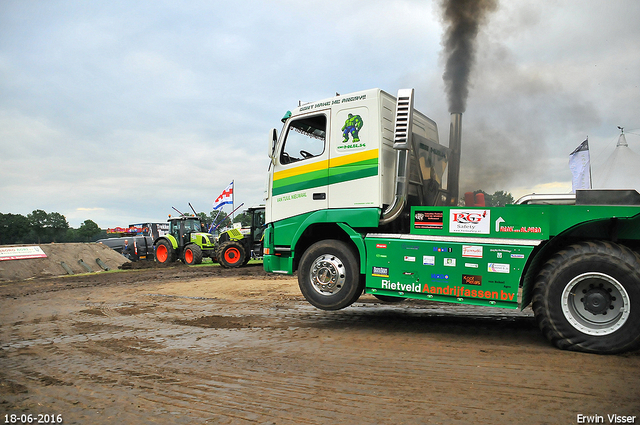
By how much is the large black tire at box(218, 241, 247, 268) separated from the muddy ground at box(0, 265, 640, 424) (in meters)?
11.8

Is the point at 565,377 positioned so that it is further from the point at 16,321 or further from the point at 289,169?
the point at 16,321

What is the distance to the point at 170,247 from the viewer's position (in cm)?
2409

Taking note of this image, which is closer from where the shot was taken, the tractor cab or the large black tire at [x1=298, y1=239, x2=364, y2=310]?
the large black tire at [x1=298, y1=239, x2=364, y2=310]

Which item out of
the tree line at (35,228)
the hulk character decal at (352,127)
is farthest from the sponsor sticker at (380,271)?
the tree line at (35,228)

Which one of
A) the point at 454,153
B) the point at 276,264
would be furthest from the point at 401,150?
the point at 276,264

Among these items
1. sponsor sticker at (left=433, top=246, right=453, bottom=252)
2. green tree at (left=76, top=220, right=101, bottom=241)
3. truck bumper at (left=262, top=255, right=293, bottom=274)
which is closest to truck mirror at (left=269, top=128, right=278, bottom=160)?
truck bumper at (left=262, top=255, right=293, bottom=274)

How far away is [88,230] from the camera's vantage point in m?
79.8

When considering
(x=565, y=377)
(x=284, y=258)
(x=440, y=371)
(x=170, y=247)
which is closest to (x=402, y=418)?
(x=440, y=371)

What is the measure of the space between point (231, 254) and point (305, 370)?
651 inches

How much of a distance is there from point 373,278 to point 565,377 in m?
2.88

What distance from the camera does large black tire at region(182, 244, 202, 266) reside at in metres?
23.3

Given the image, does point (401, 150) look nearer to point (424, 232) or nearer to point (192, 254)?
point (424, 232)

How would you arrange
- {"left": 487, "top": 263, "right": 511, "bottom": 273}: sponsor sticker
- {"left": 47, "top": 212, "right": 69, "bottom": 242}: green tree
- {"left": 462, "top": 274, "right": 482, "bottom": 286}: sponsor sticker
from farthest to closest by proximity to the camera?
{"left": 47, "top": 212, "right": 69, "bottom": 242}: green tree, {"left": 462, "top": 274, "right": 482, "bottom": 286}: sponsor sticker, {"left": 487, "top": 263, "right": 511, "bottom": 273}: sponsor sticker

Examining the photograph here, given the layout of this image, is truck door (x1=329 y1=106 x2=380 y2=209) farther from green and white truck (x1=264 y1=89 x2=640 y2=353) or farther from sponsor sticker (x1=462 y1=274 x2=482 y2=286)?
sponsor sticker (x1=462 y1=274 x2=482 y2=286)
